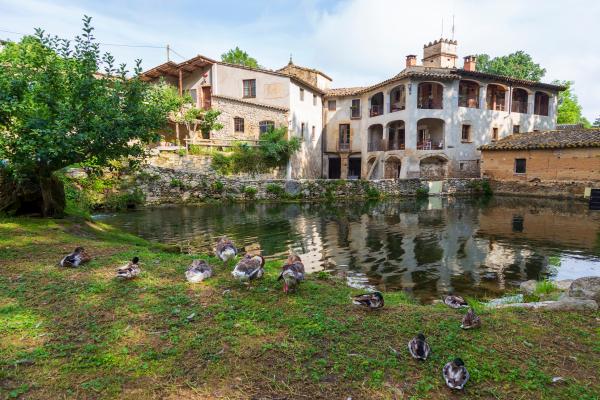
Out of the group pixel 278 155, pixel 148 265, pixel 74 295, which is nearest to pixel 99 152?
pixel 148 265

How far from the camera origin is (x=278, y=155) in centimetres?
2955

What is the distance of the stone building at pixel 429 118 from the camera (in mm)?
33500

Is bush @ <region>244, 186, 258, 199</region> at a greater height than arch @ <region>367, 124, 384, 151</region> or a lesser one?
lesser

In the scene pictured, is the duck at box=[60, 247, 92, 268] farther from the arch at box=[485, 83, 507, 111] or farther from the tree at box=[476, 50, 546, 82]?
the tree at box=[476, 50, 546, 82]

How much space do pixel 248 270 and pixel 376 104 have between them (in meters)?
35.6

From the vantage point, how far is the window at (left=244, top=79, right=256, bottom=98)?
33188mm

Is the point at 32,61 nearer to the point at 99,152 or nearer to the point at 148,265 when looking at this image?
the point at 99,152

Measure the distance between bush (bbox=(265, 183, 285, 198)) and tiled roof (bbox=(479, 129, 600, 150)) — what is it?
18.7m

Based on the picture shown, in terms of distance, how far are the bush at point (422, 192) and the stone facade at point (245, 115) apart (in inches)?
498

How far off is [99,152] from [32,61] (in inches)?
97.4

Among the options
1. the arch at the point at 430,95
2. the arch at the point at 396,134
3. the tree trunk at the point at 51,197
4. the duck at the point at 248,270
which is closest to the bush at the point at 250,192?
the tree trunk at the point at 51,197

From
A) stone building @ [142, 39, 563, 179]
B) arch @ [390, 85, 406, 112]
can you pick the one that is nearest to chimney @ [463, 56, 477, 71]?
stone building @ [142, 39, 563, 179]

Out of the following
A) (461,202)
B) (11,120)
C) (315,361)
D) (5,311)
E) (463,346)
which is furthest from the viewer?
(461,202)

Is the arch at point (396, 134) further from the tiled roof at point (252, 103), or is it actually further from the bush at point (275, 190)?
the bush at point (275, 190)
